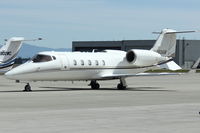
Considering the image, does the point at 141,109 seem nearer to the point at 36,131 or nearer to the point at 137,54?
the point at 36,131

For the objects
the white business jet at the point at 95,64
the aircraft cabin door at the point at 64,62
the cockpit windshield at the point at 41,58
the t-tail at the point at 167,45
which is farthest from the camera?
the t-tail at the point at 167,45

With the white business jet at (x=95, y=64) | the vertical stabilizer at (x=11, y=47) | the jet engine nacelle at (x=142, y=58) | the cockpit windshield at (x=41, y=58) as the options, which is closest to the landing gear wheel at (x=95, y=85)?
the white business jet at (x=95, y=64)

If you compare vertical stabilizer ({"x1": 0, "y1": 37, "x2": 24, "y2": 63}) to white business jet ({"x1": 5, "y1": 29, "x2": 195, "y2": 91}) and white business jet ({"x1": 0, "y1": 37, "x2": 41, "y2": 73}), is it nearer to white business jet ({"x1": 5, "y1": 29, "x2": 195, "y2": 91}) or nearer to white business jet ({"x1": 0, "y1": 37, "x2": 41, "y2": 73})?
white business jet ({"x1": 0, "y1": 37, "x2": 41, "y2": 73})

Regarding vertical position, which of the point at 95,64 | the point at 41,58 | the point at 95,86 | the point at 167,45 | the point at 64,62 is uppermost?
the point at 167,45

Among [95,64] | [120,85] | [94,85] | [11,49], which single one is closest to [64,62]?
[95,64]

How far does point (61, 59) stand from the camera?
3222 centimetres

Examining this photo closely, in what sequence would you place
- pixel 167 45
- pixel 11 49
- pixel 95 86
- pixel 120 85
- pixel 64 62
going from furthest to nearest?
pixel 11 49 → pixel 167 45 → pixel 95 86 → pixel 120 85 → pixel 64 62

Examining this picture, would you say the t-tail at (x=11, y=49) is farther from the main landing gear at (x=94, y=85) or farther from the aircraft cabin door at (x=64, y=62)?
the aircraft cabin door at (x=64, y=62)

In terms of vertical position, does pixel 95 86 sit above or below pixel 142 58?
below

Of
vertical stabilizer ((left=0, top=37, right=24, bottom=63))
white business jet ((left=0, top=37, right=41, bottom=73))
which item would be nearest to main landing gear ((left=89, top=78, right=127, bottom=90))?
white business jet ((left=0, top=37, right=41, bottom=73))

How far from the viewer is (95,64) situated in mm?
34156

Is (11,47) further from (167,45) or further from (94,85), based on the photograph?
(167,45)

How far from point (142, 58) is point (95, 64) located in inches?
126

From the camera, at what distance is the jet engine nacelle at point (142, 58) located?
3506 centimetres
